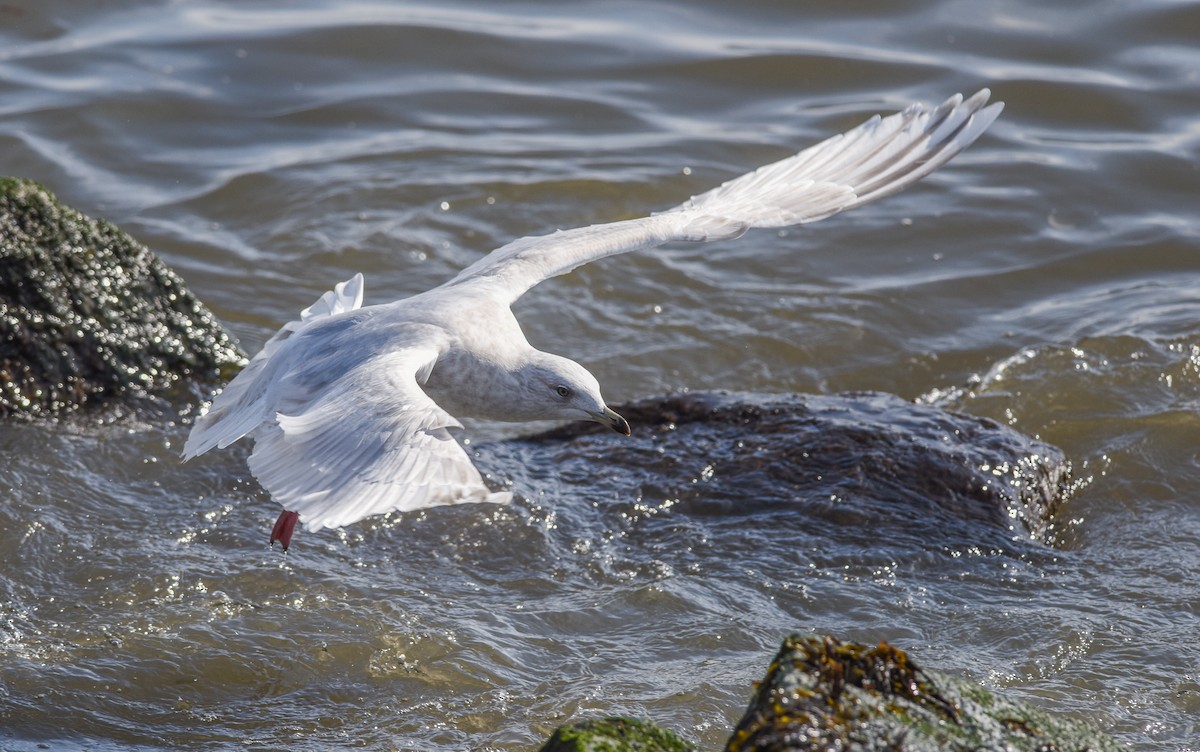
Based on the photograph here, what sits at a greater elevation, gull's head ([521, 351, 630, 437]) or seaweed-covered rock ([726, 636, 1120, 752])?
gull's head ([521, 351, 630, 437])

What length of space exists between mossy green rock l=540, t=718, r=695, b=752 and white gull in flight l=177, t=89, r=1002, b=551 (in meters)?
0.64

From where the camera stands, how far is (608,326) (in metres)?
8.62

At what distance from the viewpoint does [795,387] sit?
7.99 metres

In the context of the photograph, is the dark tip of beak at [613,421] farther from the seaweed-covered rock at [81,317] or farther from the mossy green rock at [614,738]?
the seaweed-covered rock at [81,317]

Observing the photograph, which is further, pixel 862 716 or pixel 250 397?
pixel 250 397

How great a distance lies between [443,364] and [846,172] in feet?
8.46

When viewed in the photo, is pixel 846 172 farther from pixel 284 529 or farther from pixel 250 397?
pixel 284 529

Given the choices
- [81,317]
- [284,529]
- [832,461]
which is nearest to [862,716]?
[284,529]

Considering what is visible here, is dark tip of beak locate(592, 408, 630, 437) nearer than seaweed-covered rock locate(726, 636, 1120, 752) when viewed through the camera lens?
No

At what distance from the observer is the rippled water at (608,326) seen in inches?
191

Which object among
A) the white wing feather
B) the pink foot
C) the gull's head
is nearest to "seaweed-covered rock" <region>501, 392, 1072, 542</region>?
the gull's head

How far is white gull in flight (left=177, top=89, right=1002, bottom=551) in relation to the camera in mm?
4051

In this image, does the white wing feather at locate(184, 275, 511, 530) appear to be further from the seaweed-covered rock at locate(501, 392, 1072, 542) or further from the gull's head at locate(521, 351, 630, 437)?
the seaweed-covered rock at locate(501, 392, 1072, 542)

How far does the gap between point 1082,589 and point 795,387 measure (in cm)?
271
